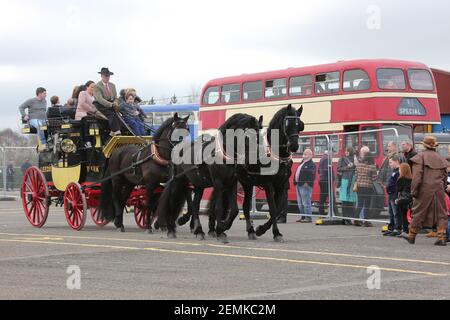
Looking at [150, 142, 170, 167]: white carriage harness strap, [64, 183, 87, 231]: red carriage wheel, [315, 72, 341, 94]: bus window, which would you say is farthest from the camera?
[315, 72, 341, 94]: bus window

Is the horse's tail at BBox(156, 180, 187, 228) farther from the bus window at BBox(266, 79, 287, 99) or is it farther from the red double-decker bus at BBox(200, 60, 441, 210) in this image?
the bus window at BBox(266, 79, 287, 99)

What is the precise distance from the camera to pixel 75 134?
1961 cm

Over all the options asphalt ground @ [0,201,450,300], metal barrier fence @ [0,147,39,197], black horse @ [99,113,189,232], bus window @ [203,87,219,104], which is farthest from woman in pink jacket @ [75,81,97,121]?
metal barrier fence @ [0,147,39,197]

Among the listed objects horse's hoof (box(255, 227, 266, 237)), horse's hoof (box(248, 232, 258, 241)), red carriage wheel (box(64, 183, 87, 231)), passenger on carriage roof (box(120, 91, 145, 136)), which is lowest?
horse's hoof (box(248, 232, 258, 241))

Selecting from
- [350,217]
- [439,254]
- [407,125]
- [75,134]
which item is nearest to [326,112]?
[407,125]

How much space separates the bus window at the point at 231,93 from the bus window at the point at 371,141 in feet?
33.3

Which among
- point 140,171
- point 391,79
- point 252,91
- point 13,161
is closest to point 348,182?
point 140,171

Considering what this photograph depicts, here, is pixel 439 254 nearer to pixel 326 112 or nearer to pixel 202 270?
pixel 202 270

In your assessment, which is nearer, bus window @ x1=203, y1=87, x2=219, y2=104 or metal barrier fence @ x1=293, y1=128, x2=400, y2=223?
metal barrier fence @ x1=293, y1=128, x2=400, y2=223

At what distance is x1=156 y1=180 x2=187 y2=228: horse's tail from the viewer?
666 inches

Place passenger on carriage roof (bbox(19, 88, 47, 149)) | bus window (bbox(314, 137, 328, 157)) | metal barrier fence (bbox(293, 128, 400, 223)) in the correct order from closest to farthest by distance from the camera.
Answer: metal barrier fence (bbox(293, 128, 400, 223)) < passenger on carriage roof (bbox(19, 88, 47, 149)) < bus window (bbox(314, 137, 328, 157))

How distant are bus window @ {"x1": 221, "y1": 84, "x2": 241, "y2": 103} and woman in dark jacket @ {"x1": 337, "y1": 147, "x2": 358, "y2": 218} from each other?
9770mm

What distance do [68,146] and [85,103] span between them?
3.32 feet
